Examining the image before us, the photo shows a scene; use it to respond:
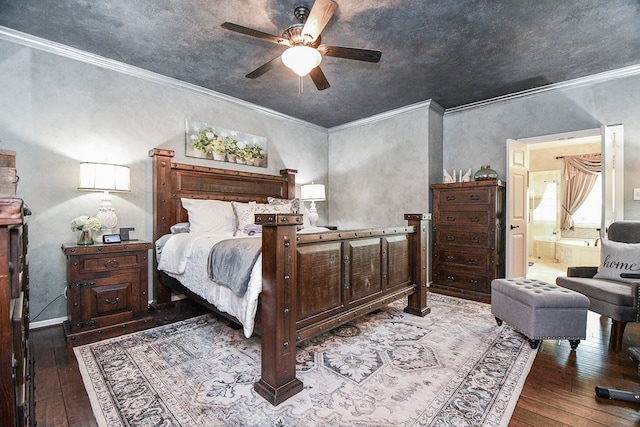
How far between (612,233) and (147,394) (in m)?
4.26

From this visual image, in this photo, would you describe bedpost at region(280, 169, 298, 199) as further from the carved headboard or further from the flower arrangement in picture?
the flower arrangement in picture

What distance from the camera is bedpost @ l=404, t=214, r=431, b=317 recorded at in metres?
3.10

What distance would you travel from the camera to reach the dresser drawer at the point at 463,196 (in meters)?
3.79

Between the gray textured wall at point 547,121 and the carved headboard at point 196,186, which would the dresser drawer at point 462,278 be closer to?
the gray textured wall at point 547,121

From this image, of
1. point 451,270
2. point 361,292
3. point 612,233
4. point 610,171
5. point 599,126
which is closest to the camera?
point 361,292

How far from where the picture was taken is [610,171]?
325 centimetres

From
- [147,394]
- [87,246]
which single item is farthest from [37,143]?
[147,394]

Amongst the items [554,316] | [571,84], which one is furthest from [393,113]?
[554,316]

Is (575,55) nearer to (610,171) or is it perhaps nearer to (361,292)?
(610,171)

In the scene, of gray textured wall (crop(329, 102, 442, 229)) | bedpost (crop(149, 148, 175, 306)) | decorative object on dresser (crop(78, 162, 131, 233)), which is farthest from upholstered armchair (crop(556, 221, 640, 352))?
decorative object on dresser (crop(78, 162, 131, 233))

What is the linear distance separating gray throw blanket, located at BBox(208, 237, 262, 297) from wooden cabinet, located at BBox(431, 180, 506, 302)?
2942 millimetres

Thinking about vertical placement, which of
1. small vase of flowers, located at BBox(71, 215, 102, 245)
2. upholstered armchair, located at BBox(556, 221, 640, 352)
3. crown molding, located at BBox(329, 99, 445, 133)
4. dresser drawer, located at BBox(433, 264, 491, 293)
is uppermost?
crown molding, located at BBox(329, 99, 445, 133)

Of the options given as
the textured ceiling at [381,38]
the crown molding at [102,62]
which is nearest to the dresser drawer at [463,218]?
the textured ceiling at [381,38]

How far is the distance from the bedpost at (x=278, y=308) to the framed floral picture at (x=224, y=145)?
260 centimetres
